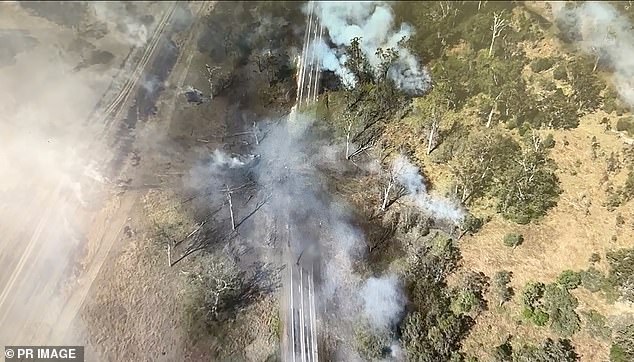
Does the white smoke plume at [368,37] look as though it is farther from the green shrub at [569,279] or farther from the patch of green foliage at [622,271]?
the patch of green foliage at [622,271]

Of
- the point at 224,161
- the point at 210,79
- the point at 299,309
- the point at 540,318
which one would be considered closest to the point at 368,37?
the point at 210,79

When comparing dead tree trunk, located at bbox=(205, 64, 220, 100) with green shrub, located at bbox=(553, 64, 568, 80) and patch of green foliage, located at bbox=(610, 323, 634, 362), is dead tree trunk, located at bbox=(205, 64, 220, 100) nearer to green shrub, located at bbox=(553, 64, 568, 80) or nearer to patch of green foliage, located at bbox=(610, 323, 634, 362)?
green shrub, located at bbox=(553, 64, 568, 80)

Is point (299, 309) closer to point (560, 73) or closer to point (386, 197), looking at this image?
point (386, 197)

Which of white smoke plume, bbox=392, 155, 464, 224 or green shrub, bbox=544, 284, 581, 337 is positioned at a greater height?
green shrub, bbox=544, 284, 581, 337

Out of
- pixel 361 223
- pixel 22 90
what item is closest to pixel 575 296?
pixel 361 223

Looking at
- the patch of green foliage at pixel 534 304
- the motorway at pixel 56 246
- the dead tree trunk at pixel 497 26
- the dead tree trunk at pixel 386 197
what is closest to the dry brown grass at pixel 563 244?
the patch of green foliage at pixel 534 304

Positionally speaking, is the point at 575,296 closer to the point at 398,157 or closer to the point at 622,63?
the point at 398,157

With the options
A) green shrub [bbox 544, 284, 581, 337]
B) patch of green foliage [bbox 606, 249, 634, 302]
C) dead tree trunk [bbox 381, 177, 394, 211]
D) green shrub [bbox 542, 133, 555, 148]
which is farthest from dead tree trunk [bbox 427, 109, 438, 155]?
patch of green foliage [bbox 606, 249, 634, 302]
